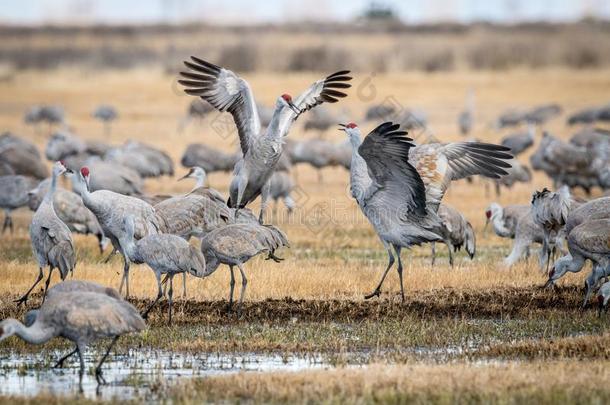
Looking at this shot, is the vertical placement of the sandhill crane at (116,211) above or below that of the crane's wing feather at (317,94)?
below

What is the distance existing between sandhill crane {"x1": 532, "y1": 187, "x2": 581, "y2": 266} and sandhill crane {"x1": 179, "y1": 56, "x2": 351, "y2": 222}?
2.48 metres

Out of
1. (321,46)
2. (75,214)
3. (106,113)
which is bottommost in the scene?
(75,214)

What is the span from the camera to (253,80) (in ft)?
153

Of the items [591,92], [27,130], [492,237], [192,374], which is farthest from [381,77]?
[192,374]

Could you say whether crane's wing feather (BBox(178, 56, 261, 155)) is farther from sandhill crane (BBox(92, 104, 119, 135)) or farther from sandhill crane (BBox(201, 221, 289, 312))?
sandhill crane (BBox(92, 104, 119, 135))

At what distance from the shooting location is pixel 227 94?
12844mm

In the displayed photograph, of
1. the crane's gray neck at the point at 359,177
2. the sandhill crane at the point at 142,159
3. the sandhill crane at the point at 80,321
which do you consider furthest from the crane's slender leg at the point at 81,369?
the sandhill crane at the point at 142,159

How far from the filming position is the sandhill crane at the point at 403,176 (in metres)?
10.2

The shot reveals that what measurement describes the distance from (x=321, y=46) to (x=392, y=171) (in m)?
40.1

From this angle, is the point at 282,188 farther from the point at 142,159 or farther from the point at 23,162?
the point at 23,162

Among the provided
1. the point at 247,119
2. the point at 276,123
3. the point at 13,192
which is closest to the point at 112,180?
the point at 13,192

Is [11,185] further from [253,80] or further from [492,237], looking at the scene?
[253,80]

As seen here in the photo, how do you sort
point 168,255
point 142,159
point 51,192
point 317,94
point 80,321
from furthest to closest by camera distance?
1. point 142,159
2. point 317,94
3. point 51,192
4. point 168,255
5. point 80,321

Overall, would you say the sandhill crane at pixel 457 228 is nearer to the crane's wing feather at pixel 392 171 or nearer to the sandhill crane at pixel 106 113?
the crane's wing feather at pixel 392 171
